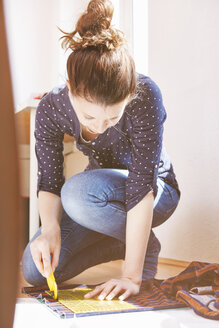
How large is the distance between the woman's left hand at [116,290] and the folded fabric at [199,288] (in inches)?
3.1

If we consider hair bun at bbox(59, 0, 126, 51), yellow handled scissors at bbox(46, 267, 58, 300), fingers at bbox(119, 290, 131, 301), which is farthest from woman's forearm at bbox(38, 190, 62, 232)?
hair bun at bbox(59, 0, 126, 51)

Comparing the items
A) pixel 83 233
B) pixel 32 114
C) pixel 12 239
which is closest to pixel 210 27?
pixel 32 114

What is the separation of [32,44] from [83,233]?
0.97 metres

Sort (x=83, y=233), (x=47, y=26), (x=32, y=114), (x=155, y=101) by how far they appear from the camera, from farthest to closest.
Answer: (x=47, y=26)
(x=32, y=114)
(x=83, y=233)
(x=155, y=101)

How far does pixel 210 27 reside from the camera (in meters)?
1.11

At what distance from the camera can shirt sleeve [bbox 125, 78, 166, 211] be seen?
804mm

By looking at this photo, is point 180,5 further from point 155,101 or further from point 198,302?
point 198,302

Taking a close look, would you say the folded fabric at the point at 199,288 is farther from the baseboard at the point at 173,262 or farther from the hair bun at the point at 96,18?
the hair bun at the point at 96,18

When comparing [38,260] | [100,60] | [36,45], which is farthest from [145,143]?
[36,45]

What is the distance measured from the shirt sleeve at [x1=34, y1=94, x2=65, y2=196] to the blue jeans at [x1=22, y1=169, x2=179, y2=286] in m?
0.04

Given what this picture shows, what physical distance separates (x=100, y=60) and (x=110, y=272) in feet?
1.98

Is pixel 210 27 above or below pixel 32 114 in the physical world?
above

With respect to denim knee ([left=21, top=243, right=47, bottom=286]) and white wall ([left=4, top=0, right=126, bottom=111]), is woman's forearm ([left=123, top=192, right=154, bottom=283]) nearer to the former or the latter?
denim knee ([left=21, top=243, right=47, bottom=286])

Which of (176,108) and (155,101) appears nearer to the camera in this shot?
(155,101)
